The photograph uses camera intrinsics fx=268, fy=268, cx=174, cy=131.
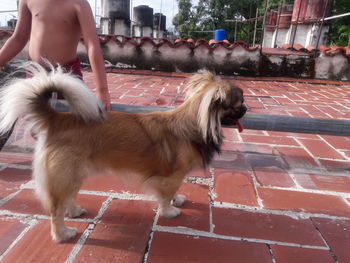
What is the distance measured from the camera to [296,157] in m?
3.61

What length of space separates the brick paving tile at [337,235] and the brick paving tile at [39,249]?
78.3 inches

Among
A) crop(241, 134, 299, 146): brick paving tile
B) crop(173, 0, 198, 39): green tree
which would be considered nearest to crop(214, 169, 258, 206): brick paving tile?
crop(241, 134, 299, 146): brick paving tile

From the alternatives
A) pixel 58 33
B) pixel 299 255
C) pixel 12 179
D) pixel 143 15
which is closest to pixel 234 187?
pixel 299 255

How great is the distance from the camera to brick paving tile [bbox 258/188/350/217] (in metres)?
2.54

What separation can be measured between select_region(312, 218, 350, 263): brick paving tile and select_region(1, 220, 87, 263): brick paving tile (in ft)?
6.53

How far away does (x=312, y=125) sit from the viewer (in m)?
2.80

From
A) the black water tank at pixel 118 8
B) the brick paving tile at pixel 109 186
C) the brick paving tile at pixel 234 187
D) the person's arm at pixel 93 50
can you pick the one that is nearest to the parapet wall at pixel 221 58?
the brick paving tile at pixel 234 187

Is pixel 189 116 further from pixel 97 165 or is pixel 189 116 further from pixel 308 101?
pixel 308 101

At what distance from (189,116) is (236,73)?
22.7 feet

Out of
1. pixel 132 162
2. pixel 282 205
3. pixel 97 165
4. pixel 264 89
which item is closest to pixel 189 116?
pixel 132 162

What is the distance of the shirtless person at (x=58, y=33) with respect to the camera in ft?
8.62

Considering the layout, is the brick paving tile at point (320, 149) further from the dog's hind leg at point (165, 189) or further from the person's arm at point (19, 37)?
the person's arm at point (19, 37)

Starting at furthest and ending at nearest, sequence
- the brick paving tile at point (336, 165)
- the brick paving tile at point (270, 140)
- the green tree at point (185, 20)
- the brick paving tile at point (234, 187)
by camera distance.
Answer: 1. the green tree at point (185, 20)
2. the brick paving tile at point (270, 140)
3. the brick paving tile at point (336, 165)
4. the brick paving tile at point (234, 187)

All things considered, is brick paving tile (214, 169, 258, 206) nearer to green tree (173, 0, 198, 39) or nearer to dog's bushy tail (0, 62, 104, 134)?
dog's bushy tail (0, 62, 104, 134)
